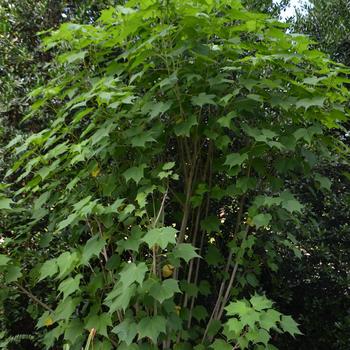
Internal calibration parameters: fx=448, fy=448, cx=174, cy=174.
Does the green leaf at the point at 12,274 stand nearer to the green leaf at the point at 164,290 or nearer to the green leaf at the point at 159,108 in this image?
the green leaf at the point at 164,290

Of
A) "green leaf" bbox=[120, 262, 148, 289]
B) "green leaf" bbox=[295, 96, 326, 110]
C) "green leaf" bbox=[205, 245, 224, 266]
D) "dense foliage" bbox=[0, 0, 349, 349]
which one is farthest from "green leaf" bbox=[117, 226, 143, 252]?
"green leaf" bbox=[295, 96, 326, 110]

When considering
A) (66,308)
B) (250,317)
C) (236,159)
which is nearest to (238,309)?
(250,317)

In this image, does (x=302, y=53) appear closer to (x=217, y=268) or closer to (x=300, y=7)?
(x=217, y=268)

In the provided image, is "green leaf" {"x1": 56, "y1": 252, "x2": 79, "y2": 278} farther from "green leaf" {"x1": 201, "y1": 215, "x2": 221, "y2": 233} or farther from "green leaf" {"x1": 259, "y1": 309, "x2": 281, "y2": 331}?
"green leaf" {"x1": 259, "y1": 309, "x2": 281, "y2": 331}

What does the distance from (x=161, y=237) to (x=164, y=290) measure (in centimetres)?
28

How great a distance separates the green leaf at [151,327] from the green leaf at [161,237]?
0.40 metres

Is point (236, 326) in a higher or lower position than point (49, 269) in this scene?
lower

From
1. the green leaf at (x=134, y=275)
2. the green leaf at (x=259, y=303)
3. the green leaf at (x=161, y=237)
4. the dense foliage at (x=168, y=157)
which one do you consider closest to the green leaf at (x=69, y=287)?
the dense foliage at (x=168, y=157)

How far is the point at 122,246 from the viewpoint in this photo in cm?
225

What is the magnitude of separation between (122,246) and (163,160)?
0.68 metres

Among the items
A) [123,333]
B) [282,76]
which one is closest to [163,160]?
[282,76]

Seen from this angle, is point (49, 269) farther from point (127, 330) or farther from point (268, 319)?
point (268, 319)

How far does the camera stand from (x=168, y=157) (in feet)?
9.24

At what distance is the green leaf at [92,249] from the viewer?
7.32 feet
